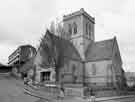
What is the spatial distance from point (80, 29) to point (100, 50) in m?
8.31

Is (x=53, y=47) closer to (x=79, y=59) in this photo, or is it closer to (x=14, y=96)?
(x=79, y=59)

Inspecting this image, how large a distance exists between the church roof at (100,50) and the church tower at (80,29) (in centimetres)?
158

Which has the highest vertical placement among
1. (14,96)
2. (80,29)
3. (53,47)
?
(80,29)

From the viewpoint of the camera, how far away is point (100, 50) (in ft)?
125

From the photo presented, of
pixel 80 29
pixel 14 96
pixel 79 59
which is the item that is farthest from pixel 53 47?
pixel 80 29

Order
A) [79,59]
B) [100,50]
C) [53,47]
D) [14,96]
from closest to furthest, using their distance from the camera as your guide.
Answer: [14,96] < [53,47] < [79,59] < [100,50]

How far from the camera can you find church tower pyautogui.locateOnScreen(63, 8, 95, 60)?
1583 inches

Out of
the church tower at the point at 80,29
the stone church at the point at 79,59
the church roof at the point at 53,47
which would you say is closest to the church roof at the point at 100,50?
the stone church at the point at 79,59

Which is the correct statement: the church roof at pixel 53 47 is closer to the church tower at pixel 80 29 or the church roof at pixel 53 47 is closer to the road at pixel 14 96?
the road at pixel 14 96

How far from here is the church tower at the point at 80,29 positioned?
40219 mm

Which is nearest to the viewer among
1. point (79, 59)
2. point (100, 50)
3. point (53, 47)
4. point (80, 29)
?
point (53, 47)

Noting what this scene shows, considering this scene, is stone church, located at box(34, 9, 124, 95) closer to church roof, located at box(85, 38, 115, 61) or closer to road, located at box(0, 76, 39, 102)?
church roof, located at box(85, 38, 115, 61)

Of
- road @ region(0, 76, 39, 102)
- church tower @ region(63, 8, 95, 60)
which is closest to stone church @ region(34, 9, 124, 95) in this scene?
church tower @ region(63, 8, 95, 60)

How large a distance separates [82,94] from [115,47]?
20.9m
